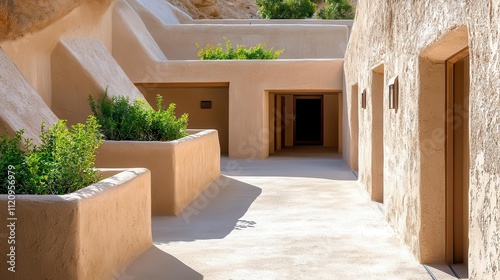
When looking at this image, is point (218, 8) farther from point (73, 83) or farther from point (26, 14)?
point (26, 14)

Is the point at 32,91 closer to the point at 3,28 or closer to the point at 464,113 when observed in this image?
the point at 3,28

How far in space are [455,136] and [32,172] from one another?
3.50m

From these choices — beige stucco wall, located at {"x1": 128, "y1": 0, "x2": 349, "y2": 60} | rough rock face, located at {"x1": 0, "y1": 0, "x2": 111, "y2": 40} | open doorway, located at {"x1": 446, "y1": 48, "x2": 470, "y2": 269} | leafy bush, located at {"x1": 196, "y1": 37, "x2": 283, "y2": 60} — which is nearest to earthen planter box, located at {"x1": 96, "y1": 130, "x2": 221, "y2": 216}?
rough rock face, located at {"x1": 0, "y1": 0, "x2": 111, "y2": 40}

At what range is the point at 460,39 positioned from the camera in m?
5.21

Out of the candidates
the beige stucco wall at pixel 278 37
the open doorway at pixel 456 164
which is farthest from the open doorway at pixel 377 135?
the beige stucco wall at pixel 278 37

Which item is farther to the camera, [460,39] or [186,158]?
[186,158]

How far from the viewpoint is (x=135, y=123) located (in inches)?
400

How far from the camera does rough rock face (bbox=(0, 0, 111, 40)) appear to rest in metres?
9.98

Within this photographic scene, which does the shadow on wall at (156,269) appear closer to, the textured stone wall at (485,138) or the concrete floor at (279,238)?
the concrete floor at (279,238)

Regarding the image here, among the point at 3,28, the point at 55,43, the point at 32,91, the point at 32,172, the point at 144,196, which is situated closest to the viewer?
the point at 32,172

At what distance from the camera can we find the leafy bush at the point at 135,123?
1015 centimetres

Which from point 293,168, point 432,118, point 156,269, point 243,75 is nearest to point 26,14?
point 156,269

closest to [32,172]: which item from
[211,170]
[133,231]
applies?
[133,231]

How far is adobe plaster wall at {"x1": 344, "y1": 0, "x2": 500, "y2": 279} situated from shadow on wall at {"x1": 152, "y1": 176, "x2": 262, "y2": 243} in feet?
6.37
